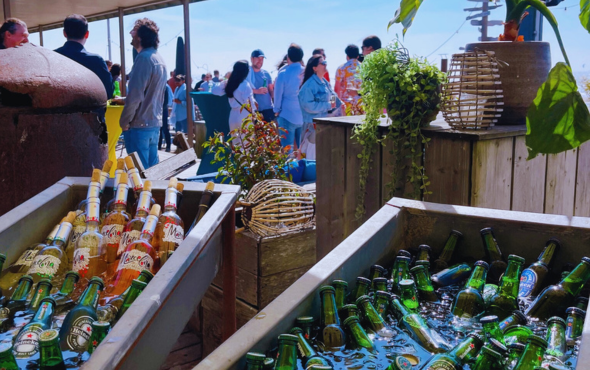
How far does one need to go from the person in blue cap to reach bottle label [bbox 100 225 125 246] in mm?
6087

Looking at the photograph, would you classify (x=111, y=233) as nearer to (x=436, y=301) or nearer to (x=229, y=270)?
(x=229, y=270)

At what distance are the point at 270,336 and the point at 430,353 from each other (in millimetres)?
384

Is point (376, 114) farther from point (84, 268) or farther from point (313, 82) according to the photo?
point (313, 82)

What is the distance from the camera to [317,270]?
1.56 metres

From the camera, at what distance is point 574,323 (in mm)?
1404

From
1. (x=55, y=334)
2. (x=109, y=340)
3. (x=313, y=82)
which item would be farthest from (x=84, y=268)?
(x=313, y=82)

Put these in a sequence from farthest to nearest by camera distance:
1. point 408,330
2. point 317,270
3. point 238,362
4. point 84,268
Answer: point 84,268 < point 317,270 < point 408,330 < point 238,362

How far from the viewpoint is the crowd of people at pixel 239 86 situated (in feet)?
16.0

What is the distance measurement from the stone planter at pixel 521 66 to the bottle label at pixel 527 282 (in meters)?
1.22

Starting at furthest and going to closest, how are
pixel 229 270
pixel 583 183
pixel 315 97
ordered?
pixel 315 97
pixel 583 183
pixel 229 270

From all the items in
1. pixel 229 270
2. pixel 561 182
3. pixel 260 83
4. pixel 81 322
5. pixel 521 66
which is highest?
pixel 260 83

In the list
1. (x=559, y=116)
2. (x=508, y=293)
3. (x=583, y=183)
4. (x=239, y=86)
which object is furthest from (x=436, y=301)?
(x=239, y=86)

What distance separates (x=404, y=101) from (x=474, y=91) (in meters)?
0.33

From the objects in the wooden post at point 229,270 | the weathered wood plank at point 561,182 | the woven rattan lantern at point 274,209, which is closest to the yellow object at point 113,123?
the woven rattan lantern at point 274,209
